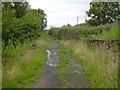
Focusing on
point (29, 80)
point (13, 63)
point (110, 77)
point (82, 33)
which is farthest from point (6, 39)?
point (82, 33)

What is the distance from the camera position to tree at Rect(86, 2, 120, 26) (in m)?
19.4

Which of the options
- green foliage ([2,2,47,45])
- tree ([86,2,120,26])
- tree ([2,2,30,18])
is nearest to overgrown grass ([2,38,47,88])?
green foliage ([2,2,47,45])

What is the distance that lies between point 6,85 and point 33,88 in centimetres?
77

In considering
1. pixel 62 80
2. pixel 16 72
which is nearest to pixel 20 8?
pixel 16 72

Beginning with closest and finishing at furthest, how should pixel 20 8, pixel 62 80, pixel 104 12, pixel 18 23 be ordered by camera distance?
pixel 62 80
pixel 18 23
pixel 20 8
pixel 104 12

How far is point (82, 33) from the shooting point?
1332cm

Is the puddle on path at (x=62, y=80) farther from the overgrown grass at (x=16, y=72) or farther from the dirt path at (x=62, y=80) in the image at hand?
the overgrown grass at (x=16, y=72)

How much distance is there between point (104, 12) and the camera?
19.9 m

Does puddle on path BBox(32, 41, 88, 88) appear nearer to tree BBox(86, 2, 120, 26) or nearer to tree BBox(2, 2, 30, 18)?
tree BBox(2, 2, 30, 18)

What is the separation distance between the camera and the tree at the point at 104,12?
19.4 metres

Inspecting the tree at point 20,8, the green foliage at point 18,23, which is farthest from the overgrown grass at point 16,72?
the tree at point 20,8

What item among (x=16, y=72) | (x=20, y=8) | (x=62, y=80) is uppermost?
(x=20, y=8)

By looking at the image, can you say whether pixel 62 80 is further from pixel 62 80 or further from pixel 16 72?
pixel 16 72

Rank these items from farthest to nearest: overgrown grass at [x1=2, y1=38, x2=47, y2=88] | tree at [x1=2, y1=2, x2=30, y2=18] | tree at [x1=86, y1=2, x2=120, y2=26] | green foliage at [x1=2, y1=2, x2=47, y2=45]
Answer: tree at [x1=86, y1=2, x2=120, y2=26], tree at [x1=2, y1=2, x2=30, y2=18], green foliage at [x1=2, y1=2, x2=47, y2=45], overgrown grass at [x1=2, y1=38, x2=47, y2=88]
